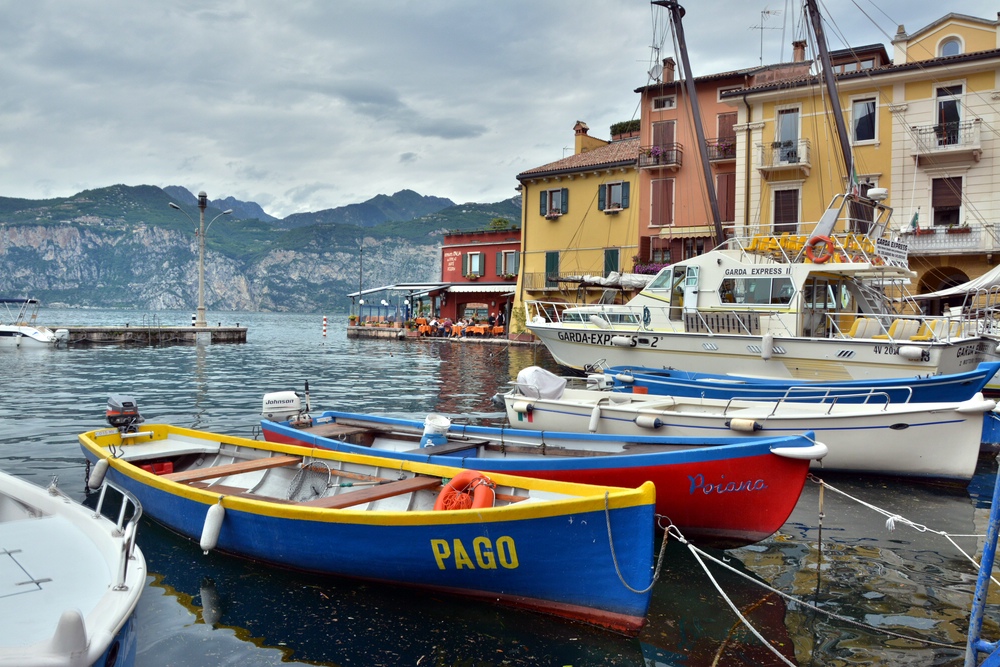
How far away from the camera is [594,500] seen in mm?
5543

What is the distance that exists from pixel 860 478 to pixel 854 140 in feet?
73.4

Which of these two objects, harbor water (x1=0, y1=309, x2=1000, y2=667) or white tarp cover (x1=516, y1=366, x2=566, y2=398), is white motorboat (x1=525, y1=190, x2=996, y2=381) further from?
harbor water (x1=0, y1=309, x2=1000, y2=667)

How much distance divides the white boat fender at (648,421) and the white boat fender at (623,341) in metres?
9.11

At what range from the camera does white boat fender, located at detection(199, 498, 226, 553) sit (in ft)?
22.7

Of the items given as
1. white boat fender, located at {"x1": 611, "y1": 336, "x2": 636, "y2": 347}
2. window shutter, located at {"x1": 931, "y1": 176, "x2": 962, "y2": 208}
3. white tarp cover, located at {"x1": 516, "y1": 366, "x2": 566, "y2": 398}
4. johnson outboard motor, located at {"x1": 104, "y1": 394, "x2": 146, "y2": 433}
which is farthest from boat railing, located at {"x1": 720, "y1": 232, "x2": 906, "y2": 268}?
johnson outboard motor, located at {"x1": 104, "y1": 394, "x2": 146, "y2": 433}

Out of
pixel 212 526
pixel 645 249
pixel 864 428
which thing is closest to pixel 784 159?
pixel 645 249

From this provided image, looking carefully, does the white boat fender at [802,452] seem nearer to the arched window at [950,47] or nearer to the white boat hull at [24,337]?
the arched window at [950,47]

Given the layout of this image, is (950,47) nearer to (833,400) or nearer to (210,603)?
(833,400)

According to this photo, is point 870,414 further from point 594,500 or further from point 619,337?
point 619,337

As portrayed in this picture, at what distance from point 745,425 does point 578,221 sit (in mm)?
32656

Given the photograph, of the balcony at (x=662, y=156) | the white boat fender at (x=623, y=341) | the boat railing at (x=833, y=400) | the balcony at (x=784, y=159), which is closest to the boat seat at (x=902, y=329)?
the boat railing at (x=833, y=400)

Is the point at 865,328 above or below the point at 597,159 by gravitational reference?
below

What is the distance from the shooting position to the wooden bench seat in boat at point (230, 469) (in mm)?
8055

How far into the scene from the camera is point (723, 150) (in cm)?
3425
